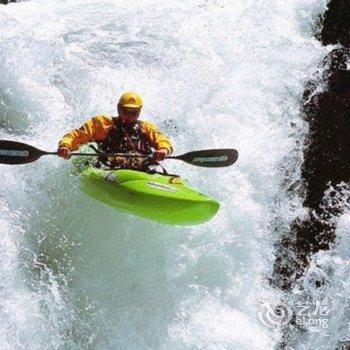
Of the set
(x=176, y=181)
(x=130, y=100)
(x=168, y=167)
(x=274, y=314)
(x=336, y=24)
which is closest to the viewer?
(x=176, y=181)

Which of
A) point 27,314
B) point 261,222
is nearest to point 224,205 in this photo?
point 261,222

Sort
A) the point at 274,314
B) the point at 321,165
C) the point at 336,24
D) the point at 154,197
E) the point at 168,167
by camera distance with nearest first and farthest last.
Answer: the point at 154,197 < the point at 274,314 < the point at 168,167 < the point at 321,165 < the point at 336,24

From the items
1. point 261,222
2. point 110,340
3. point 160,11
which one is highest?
point 160,11

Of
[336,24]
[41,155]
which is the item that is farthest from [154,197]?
[336,24]

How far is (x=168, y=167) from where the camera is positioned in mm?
6727

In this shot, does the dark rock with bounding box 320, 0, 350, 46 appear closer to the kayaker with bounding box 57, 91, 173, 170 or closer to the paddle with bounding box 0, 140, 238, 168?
the paddle with bounding box 0, 140, 238, 168

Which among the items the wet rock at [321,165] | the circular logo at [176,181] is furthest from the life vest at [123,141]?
the wet rock at [321,165]

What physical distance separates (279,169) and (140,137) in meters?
2.01

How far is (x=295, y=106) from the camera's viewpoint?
8.20 metres

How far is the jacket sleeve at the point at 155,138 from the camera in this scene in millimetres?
5924

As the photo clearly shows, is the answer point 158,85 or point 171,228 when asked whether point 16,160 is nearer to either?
point 171,228

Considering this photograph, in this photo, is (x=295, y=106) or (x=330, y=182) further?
(x=295, y=106)

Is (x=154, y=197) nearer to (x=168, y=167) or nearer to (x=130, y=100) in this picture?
(x=130, y=100)

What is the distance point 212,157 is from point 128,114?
3.07 ft
